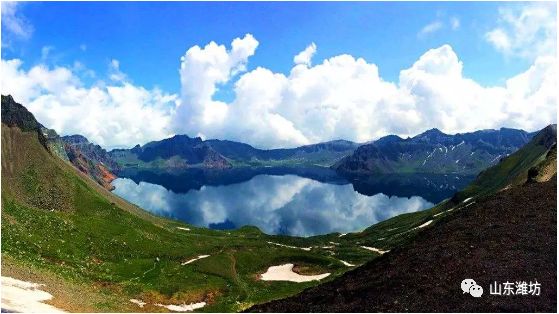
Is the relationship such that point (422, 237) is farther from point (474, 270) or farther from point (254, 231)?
point (254, 231)

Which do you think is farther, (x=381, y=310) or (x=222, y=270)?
(x=222, y=270)

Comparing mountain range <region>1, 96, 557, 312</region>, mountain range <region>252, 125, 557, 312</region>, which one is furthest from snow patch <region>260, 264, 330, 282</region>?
mountain range <region>252, 125, 557, 312</region>

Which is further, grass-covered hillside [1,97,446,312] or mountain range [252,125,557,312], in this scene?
grass-covered hillside [1,97,446,312]

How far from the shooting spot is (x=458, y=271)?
39.8 metres

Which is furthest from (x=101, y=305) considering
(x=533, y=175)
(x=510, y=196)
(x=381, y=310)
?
(x=533, y=175)

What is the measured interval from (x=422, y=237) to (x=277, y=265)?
176 ft

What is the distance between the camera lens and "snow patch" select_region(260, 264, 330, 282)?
95.7 metres

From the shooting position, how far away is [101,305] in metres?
52.4

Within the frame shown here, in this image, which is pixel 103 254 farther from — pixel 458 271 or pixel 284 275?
pixel 458 271

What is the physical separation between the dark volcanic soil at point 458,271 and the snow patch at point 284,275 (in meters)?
42.5

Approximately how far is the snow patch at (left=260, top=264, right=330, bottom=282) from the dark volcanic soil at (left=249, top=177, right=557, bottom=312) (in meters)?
42.5

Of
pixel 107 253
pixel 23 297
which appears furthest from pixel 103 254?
pixel 23 297

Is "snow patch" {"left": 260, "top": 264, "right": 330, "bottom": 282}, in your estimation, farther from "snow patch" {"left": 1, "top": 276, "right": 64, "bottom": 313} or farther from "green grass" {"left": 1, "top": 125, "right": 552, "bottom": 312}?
"snow patch" {"left": 1, "top": 276, "right": 64, "bottom": 313}

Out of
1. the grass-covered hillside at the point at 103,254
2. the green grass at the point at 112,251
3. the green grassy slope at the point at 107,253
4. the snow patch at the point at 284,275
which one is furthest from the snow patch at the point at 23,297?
the snow patch at the point at 284,275
